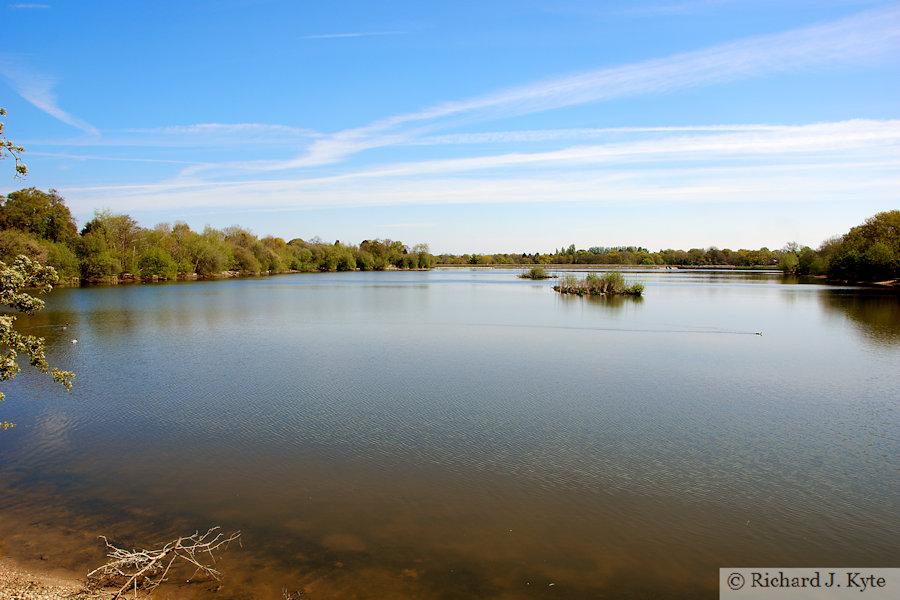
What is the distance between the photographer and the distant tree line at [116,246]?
49.5m

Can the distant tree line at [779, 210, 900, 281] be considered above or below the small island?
above

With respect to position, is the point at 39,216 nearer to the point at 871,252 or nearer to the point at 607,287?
the point at 607,287

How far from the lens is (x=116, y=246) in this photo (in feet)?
206

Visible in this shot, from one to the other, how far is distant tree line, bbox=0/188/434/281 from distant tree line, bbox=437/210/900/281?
80.5 meters

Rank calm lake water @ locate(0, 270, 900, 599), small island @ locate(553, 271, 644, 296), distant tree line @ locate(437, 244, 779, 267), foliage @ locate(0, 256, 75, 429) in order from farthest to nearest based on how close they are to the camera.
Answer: distant tree line @ locate(437, 244, 779, 267), small island @ locate(553, 271, 644, 296), calm lake water @ locate(0, 270, 900, 599), foliage @ locate(0, 256, 75, 429)

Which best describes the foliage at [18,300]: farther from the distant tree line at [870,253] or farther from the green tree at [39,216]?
the distant tree line at [870,253]

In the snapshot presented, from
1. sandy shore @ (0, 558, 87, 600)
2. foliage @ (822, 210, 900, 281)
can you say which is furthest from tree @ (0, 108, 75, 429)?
foliage @ (822, 210, 900, 281)

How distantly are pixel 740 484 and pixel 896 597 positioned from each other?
2.20 meters

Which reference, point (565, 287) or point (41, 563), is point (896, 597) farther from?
point (565, 287)

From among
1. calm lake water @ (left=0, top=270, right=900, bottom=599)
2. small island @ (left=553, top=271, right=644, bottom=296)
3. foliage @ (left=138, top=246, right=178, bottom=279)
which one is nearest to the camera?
calm lake water @ (left=0, top=270, right=900, bottom=599)

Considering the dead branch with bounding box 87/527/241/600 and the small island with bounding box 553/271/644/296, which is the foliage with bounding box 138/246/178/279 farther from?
the dead branch with bounding box 87/527/241/600

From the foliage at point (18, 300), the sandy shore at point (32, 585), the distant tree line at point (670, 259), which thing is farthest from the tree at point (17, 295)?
the distant tree line at point (670, 259)

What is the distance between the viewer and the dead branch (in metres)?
4.64

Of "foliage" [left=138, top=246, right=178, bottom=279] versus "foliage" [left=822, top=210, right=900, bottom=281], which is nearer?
"foliage" [left=822, top=210, right=900, bottom=281]
